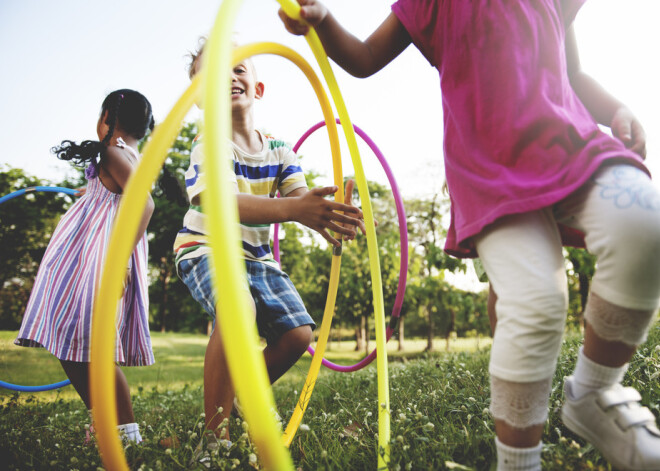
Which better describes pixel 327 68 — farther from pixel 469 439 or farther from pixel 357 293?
pixel 357 293

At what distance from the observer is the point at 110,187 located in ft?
8.66

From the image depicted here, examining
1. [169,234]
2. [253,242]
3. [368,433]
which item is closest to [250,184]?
[253,242]

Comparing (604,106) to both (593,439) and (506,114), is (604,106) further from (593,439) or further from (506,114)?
(593,439)

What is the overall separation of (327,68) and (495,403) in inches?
57.4

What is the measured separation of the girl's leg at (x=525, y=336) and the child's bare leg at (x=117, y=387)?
184cm

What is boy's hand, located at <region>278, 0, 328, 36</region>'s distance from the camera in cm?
163

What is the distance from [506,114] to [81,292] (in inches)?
88.8

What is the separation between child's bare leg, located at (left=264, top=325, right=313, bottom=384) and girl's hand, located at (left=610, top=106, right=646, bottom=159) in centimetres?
158

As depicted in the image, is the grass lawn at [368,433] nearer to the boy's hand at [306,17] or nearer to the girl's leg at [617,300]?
the girl's leg at [617,300]

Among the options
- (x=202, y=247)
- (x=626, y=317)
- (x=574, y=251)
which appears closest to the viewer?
(x=626, y=317)

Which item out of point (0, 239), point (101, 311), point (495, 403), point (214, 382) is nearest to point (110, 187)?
point (214, 382)

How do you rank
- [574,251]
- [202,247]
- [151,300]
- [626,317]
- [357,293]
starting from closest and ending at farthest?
[626,317] → [202,247] → [574,251] → [357,293] → [151,300]

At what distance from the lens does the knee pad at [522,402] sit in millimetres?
1142

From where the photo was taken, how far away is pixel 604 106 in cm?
159
